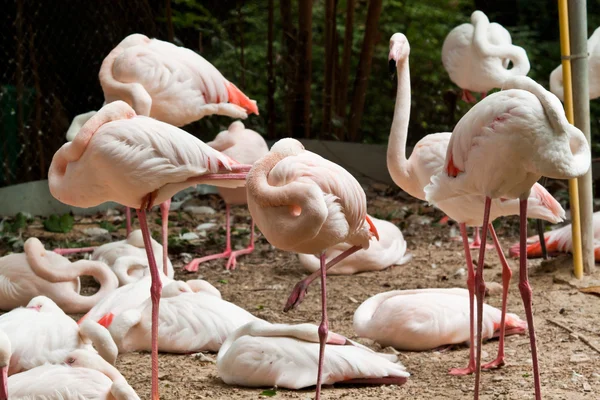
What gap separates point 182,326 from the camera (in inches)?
154

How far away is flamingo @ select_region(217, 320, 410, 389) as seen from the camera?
3393 millimetres

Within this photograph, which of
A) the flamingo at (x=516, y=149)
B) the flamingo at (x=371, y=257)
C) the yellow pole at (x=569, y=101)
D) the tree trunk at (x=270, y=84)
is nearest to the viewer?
the flamingo at (x=516, y=149)

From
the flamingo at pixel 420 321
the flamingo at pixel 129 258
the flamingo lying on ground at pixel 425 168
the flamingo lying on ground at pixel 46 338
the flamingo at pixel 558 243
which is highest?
the flamingo lying on ground at pixel 425 168

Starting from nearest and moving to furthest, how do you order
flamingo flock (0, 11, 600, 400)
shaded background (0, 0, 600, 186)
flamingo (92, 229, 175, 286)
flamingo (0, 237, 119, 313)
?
flamingo flock (0, 11, 600, 400), flamingo (0, 237, 119, 313), flamingo (92, 229, 175, 286), shaded background (0, 0, 600, 186)

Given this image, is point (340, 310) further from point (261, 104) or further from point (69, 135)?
point (261, 104)

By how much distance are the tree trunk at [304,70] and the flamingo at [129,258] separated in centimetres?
334

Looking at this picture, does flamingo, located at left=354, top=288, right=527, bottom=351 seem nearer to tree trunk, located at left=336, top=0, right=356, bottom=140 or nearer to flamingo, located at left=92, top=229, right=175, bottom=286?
flamingo, located at left=92, top=229, right=175, bottom=286

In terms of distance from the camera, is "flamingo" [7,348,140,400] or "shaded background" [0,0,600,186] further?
"shaded background" [0,0,600,186]

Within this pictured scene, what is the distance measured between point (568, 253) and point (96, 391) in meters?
3.18

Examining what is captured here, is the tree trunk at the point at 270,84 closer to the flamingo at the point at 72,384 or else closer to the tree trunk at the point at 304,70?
the tree trunk at the point at 304,70

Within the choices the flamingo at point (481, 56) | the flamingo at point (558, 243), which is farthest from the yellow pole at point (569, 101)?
the flamingo at point (481, 56)

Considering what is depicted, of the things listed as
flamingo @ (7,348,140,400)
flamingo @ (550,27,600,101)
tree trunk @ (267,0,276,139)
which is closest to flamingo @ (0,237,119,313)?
flamingo @ (7,348,140,400)

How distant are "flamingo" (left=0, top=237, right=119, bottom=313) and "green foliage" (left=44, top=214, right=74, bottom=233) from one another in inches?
73.7

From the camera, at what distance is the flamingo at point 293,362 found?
339cm
